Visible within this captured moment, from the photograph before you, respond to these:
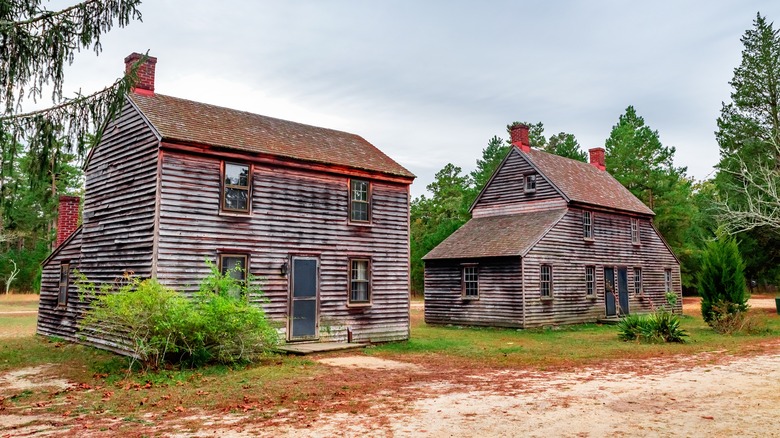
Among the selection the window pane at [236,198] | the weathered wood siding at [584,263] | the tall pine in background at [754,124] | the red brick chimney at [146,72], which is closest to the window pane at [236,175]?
the window pane at [236,198]

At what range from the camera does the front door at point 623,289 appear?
94.4 ft

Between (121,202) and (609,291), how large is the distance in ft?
72.7

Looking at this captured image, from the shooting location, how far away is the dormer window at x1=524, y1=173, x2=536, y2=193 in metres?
28.2

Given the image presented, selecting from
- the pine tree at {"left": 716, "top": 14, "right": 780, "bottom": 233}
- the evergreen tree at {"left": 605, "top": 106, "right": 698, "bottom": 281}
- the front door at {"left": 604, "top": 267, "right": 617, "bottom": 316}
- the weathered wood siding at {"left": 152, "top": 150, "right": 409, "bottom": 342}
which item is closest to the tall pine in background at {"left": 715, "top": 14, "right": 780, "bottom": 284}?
the pine tree at {"left": 716, "top": 14, "right": 780, "bottom": 233}

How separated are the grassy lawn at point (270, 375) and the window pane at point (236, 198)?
14.3 feet

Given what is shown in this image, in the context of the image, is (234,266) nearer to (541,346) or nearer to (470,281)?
(541,346)

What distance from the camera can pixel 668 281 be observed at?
3266 centimetres

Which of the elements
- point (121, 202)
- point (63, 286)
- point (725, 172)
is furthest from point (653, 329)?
point (725, 172)

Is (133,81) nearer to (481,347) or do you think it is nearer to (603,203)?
(481,347)

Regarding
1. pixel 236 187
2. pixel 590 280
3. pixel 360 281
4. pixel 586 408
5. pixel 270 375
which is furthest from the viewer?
pixel 590 280

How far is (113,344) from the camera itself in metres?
15.3

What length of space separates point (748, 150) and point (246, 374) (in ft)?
121

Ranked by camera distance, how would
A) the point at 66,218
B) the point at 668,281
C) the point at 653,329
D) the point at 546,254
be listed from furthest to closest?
the point at 668,281
the point at 546,254
the point at 66,218
the point at 653,329

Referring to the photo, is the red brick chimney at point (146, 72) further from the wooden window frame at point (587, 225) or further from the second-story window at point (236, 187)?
the wooden window frame at point (587, 225)
